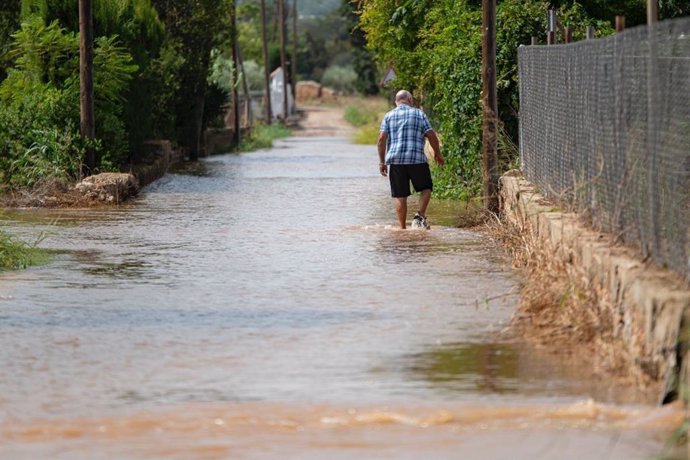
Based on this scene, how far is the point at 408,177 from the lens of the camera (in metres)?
18.2

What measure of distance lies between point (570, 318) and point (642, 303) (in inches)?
63.8

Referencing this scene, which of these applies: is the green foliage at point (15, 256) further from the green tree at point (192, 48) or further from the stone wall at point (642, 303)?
the green tree at point (192, 48)

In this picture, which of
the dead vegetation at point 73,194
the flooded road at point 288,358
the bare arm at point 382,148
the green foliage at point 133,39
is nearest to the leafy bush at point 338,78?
the green foliage at point 133,39

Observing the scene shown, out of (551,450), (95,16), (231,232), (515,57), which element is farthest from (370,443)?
(95,16)

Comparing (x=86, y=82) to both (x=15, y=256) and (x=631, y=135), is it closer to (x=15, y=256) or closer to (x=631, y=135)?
(x=15, y=256)

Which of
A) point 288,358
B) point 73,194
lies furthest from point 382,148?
point 288,358

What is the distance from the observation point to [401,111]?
18078 millimetres

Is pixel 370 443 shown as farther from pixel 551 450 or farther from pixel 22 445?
pixel 22 445

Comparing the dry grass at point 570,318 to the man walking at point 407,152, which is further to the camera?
the man walking at point 407,152

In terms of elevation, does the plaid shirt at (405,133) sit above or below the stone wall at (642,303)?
above

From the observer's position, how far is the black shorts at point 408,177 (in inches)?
712

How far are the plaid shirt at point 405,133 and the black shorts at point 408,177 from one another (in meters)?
0.07

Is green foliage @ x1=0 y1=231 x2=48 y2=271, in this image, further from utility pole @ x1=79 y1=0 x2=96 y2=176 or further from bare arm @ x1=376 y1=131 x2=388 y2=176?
utility pole @ x1=79 y1=0 x2=96 y2=176

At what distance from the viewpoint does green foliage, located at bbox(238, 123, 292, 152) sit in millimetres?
46909
